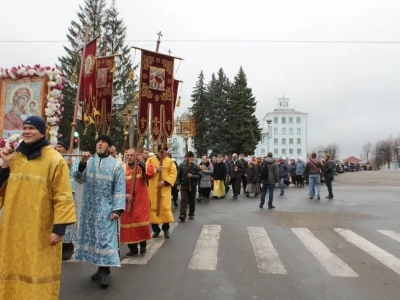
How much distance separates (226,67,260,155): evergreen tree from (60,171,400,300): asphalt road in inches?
1640

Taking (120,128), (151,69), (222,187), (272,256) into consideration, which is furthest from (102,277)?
(120,128)

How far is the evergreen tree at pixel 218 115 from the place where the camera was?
52.3m

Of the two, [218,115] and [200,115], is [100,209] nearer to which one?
[218,115]

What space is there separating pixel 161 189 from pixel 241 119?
4566 cm

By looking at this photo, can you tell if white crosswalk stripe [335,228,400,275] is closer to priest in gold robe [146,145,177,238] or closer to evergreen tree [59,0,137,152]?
priest in gold robe [146,145,177,238]

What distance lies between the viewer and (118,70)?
4031cm

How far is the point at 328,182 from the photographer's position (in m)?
16.3

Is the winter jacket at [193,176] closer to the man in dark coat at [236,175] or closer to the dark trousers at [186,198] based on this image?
the dark trousers at [186,198]

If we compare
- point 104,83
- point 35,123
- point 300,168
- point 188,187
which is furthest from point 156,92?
point 300,168

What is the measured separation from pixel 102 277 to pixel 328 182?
43.0ft

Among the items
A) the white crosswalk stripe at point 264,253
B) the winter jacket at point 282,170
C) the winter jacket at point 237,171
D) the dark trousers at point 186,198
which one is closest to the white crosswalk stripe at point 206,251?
the white crosswalk stripe at point 264,253

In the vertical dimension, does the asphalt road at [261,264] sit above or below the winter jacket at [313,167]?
below

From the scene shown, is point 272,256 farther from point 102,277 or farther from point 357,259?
point 102,277

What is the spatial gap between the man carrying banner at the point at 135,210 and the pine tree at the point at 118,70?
105 feet
